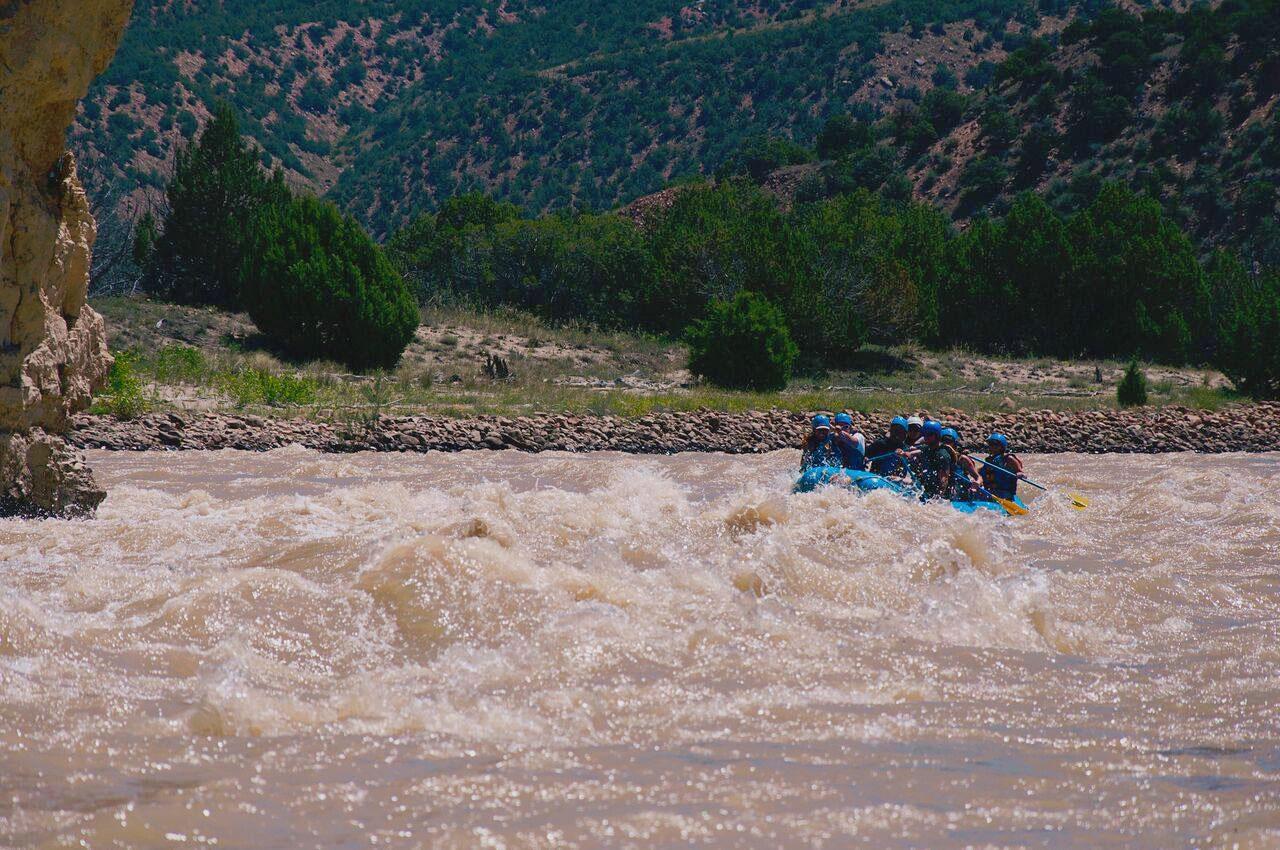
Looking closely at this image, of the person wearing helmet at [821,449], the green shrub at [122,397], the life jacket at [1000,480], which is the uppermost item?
the person wearing helmet at [821,449]

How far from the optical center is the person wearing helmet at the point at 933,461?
1429cm

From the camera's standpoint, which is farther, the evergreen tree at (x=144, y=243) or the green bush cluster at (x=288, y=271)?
the evergreen tree at (x=144, y=243)

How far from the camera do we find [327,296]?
101 ft

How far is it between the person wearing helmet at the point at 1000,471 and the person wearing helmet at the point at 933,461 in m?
0.67

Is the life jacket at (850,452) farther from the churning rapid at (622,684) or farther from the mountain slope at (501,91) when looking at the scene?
the mountain slope at (501,91)

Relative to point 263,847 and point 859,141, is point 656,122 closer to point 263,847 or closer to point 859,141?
point 859,141

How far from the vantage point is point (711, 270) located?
41.0 m

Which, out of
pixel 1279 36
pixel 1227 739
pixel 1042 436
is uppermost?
pixel 1279 36

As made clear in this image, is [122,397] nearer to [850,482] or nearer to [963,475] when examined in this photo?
[850,482]

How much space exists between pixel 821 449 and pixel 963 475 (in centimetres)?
179

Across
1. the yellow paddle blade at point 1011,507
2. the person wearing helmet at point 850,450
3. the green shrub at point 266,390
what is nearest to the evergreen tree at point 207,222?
the green shrub at point 266,390

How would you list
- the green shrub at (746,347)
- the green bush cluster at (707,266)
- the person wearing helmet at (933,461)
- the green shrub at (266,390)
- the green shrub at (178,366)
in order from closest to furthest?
the person wearing helmet at (933,461)
the green shrub at (266,390)
the green shrub at (178,366)
the green shrub at (746,347)
the green bush cluster at (707,266)

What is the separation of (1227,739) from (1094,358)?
38.3m

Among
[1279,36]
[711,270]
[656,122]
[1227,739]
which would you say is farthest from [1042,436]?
[656,122]
